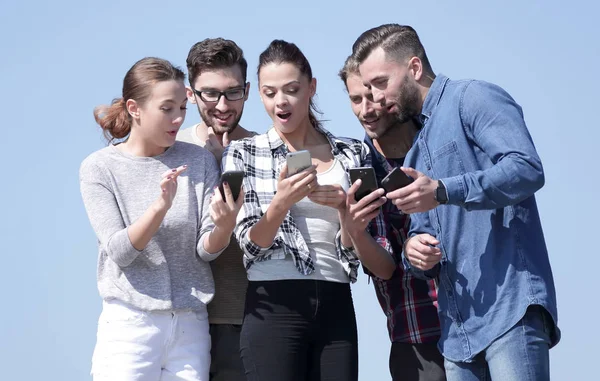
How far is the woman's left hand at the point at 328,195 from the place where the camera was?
16.0 ft

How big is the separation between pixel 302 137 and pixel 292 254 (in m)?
0.91

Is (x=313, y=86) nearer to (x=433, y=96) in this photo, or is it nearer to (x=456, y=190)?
(x=433, y=96)


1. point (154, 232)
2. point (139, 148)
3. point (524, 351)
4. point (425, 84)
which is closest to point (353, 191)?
point (425, 84)

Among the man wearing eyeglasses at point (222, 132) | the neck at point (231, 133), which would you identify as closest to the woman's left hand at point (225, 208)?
the man wearing eyeglasses at point (222, 132)

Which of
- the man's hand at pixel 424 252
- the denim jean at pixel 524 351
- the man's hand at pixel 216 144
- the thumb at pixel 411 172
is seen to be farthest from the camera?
the man's hand at pixel 216 144

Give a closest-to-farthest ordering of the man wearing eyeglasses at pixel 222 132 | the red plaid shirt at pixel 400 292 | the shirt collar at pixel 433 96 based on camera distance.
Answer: the shirt collar at pixel 433 96 < the red plaid shirt at pixel 400 292 < the man wearing eyeglasses at pixel 222 132

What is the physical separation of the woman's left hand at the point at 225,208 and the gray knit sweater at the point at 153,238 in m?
0.29

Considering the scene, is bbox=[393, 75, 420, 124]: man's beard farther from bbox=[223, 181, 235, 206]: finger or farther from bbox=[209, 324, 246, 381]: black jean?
bbox=[209, 324, 246, 381]: black jean

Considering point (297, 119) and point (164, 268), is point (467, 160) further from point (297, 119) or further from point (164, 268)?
point (164, 268)

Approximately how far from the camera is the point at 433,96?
4.84m

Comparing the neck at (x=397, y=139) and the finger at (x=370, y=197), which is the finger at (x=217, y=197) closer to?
the finger at (x=370, y=197)

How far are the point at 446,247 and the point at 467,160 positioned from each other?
50 cm

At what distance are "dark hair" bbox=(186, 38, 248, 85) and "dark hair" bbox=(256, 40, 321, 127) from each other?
49cm

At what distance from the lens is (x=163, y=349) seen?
503 centimetres
